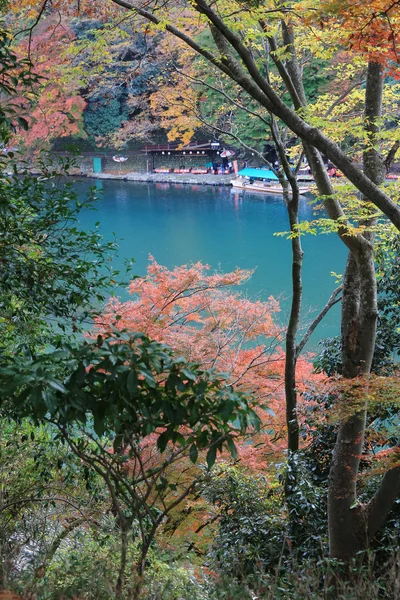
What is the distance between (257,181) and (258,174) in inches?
13.4

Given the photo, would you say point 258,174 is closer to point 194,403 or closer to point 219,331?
point 219,331

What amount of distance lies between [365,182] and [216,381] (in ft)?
5.78

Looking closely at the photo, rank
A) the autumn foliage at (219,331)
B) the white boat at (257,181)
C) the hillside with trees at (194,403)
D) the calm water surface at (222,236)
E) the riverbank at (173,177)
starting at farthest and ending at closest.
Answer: the riverbank at (173,177)
the white boat at (257,181)
the calm water surface at (222,236)
the autumn foliage at (219,331)
the hillside with trees at (194,403)

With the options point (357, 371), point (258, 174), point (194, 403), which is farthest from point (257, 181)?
point (194, 403)

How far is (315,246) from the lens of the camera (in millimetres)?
17656

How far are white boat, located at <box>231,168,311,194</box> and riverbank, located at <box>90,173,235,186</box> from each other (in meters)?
0.91

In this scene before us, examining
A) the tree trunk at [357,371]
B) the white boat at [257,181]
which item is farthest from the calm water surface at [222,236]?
the tree trunk at [357,371]

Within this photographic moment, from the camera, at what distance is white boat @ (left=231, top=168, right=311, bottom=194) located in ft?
84.3

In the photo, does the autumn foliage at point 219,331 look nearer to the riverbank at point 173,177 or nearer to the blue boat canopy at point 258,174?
the blue boat canopy at point 258,174

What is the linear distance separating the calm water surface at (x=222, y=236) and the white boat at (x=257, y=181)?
1.85 feet

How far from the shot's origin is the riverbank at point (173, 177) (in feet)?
93.9

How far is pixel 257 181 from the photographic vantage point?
26.8 metres

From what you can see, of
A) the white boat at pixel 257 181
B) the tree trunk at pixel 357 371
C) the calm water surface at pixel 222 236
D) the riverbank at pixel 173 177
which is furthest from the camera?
the riverbank at pixel 173 177

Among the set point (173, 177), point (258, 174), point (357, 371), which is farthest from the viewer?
point (173, 177)
